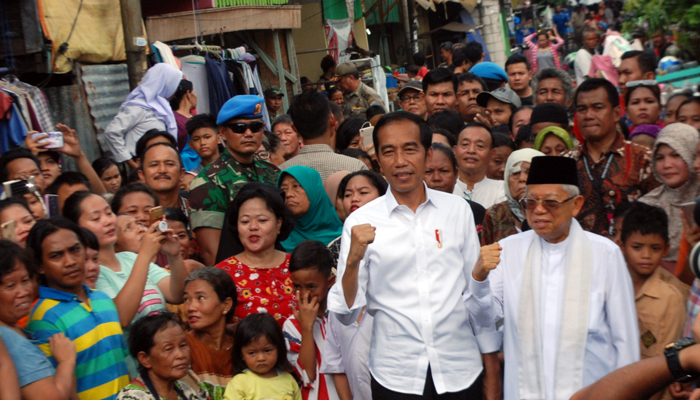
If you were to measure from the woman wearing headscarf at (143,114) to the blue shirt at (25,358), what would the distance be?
4243 millimetres

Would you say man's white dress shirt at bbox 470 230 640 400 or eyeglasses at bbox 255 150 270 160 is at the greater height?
eyeglasses at bbox 255 150 270 160

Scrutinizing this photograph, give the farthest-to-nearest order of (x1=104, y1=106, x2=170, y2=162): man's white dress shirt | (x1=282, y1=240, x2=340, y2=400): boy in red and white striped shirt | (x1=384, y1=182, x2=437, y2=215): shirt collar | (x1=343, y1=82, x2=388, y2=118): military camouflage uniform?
(x1=343, y1=82, x2=388, y2=118): military camouflage uniform, (x1=104, y1=106, x2=170, y2=162): man's white dress shirt, (x1=282, y1=240, x2=340, y2=400): boy in red and white striped shirt, (x1=384, y1=182, x2=437, y2=215): shirt collar

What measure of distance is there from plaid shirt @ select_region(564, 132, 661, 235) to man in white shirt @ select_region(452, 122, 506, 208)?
0.69 meters

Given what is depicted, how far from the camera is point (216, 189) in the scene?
188 inches

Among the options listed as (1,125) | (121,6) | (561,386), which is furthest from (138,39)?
(561,386)

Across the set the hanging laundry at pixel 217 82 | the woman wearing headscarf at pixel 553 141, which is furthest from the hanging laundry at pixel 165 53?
the woman wearing headscarf at pixel 553 141

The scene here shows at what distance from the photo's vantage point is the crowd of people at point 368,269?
3.21m

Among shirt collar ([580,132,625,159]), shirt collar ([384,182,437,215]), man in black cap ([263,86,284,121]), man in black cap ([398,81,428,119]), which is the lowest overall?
shirt collar ([384,182,437,215])

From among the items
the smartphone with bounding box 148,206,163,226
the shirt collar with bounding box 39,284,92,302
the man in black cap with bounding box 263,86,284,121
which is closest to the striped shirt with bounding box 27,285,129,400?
the shirt collar with bounding box 39,284,92,302

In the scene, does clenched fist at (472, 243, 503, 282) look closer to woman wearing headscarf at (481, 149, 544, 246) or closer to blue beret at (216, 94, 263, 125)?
woman wearing headscarf at (481, 149, 544, 246)

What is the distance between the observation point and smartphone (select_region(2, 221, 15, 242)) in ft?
12.2

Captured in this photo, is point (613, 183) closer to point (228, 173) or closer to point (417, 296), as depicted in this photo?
point (417, 296)

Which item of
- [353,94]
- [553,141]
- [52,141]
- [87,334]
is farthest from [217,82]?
[87,334]

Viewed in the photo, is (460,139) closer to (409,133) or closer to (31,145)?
(409,133)
